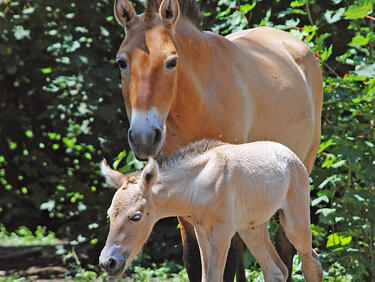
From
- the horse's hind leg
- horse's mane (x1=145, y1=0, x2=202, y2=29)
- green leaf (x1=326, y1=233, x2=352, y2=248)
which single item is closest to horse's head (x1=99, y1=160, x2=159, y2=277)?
the horse's hind leg

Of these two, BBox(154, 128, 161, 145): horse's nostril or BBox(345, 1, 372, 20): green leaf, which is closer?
BBox(154, 128, 161, 145): horse's nostril

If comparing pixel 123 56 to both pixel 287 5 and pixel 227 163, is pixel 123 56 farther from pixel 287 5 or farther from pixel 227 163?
pixel 287 5

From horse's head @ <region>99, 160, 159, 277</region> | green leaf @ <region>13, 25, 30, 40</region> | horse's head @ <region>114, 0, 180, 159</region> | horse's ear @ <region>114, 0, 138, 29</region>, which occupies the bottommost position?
green leaf @ <region>13, 25, 30, 40</region>

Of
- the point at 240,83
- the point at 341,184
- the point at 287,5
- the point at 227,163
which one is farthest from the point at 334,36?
the point at 227,163

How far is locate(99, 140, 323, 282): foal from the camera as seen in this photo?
12.2 feet

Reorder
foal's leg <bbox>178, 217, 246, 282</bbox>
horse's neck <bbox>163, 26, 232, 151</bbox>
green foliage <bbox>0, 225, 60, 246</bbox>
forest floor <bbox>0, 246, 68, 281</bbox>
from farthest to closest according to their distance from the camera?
green foliage <bbox>0, 225, 60, 246</bbox>, forest floor <bbox>0, 246, 68, 281</bbox>, foal's leg <bbox>178, 217, 246, 282</bbox>, horse's neck <bbox>163, 26, 232, 151</bbox>

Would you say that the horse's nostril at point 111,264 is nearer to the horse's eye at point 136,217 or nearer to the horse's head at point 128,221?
the horse's head at point 128,221

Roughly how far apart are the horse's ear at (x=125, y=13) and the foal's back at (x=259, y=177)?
40.3 inches

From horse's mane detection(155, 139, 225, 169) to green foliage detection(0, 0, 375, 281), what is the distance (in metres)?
2.05

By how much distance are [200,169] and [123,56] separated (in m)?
0.86

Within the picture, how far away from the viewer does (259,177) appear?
416cm

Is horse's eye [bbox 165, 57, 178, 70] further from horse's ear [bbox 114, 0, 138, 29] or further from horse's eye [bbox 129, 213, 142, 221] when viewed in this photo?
horse's eye [bbox 129, 213, 142, 221]

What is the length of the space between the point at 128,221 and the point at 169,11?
143 cm

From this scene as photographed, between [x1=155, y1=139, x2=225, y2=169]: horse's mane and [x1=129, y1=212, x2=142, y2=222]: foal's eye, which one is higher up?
[x1=155, y1=139, x2=225, y2=169]: horse's mane
